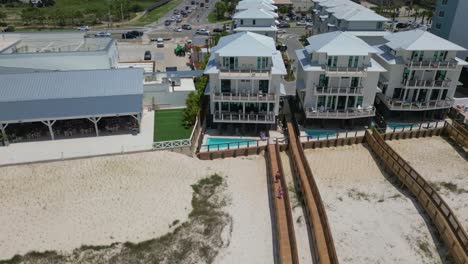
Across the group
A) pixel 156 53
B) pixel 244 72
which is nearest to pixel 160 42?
pixel 156 53

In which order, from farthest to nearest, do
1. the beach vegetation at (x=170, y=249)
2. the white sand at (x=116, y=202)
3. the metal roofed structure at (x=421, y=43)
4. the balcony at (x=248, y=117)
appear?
1. the metal roofed structure at (x=421, y=43)
2. the balcony at (x=248, y=117)
3. the white sand at (x=116, y=202)
4. the beach vegetation at (x=170, y=249)

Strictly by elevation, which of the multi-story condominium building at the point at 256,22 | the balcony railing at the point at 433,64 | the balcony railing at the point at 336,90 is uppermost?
the multi-story condominium building at the point at 256,22

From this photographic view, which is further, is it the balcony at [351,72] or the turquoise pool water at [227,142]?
the balcony at [351,72]

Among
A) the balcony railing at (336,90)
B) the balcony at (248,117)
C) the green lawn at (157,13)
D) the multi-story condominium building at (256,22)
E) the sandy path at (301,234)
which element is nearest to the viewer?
the sandy path at (301,234)

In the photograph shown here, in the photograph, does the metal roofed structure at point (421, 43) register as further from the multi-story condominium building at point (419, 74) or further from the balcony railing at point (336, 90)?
the balcony railing at point (336, 90)

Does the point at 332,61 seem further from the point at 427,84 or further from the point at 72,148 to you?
the point at 72,148

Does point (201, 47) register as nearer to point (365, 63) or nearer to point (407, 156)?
point (365, 63)

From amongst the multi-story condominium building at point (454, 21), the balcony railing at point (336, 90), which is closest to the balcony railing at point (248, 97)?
the balcony railing at point (336, 90)

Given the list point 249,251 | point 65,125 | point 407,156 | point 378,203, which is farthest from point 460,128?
point 65,125
